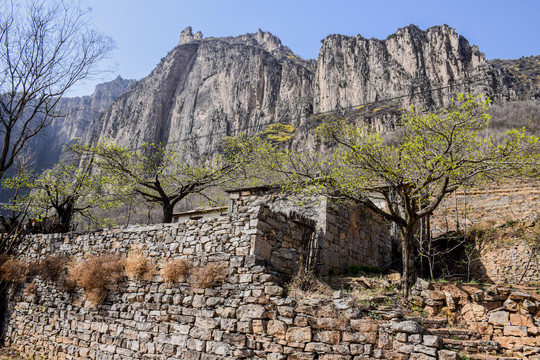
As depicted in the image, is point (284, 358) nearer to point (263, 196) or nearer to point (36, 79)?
point (263, 196)

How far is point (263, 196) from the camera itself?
42.1ft

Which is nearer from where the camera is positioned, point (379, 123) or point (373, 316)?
point (373, 316)

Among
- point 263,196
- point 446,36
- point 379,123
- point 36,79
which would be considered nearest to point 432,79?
point 446,36

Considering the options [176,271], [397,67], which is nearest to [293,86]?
[397,67]

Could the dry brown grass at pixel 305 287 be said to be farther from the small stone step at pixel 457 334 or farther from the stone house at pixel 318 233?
the small stone step at pixel 457 334

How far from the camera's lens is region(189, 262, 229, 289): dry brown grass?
7703mm

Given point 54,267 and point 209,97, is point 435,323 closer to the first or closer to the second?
point 54,267

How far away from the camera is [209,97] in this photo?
8850cm

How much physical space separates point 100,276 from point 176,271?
9.25ft

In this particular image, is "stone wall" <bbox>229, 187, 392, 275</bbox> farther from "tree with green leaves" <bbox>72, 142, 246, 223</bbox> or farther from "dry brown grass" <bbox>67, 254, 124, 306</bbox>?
"dry brown grass" <bbox>67, 254, 124, 306</bbox>

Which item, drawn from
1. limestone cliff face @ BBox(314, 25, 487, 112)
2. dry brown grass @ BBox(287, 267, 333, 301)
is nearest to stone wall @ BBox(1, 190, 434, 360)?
dry brown grass @ BBox(287, 267, 333, 301)

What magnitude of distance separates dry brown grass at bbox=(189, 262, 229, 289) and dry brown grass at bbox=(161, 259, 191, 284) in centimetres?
43

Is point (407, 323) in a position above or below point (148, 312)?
above

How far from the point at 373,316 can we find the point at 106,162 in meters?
15.0
